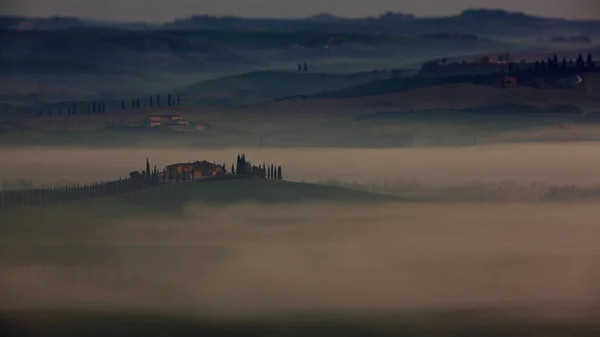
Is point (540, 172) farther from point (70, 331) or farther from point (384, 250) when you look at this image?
point (70, 331)

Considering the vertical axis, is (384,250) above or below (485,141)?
below

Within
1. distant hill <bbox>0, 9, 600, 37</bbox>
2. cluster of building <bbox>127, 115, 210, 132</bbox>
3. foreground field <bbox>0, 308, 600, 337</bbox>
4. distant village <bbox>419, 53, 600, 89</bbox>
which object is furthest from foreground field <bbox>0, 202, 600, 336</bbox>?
distant hill <bbox>0, 9, 600, 37</bbox>

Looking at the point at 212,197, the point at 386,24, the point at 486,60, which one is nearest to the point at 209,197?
the point at 212,197

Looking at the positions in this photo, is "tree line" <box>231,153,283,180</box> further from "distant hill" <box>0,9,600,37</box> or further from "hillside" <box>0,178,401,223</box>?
"distant hill" <box>0,9,600,37</box>

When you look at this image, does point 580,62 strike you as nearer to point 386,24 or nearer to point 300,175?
point 386,24

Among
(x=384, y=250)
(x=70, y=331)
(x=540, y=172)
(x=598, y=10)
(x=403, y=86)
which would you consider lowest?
(x=70, y=331)

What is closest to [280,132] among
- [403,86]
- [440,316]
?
[403,86]

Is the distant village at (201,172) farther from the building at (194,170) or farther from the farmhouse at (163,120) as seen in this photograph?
the farmhouse at (163,120)
